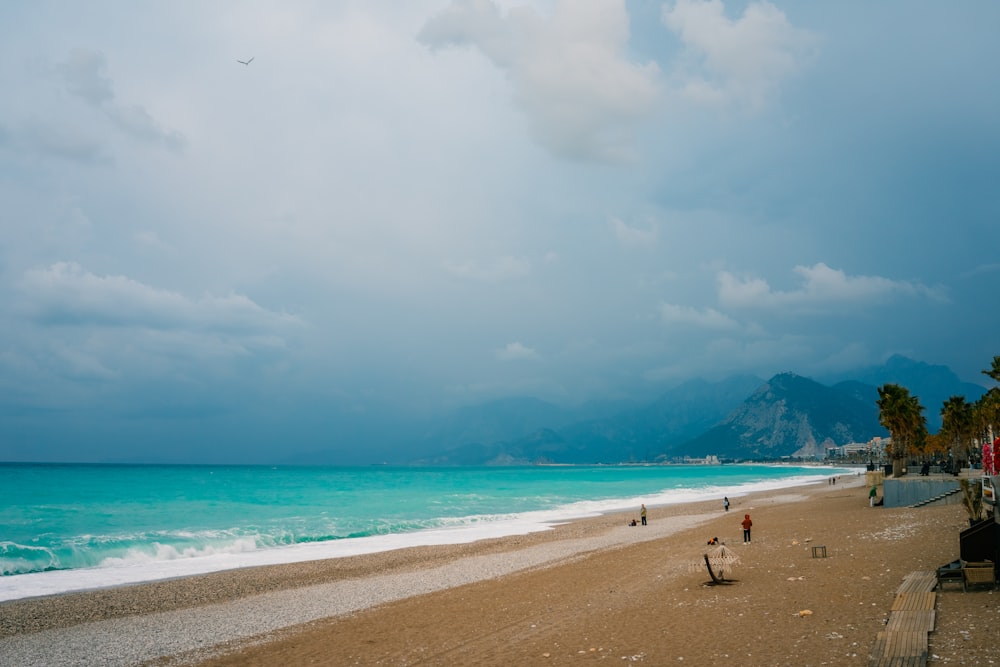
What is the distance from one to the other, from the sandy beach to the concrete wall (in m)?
6.51

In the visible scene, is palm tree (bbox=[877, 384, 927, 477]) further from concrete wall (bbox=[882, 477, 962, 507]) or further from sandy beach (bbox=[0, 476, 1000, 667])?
sandy beach (bbox=[0, 476, 1000, 667])

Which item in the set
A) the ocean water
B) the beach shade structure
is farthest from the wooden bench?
the ocean water

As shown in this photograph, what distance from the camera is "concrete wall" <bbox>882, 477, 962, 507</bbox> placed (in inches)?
1334

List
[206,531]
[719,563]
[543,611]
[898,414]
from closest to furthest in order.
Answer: [543,611] → [719,563] → [206,531] → [898,414]

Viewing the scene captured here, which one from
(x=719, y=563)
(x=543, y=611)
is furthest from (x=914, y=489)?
(x=543, y=611)

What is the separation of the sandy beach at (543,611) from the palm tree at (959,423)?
6294 cm

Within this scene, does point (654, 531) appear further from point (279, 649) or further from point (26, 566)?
point (26, 566)

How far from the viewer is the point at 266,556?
33.2 metres

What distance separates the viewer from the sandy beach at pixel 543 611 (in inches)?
457

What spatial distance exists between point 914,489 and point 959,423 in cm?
5600

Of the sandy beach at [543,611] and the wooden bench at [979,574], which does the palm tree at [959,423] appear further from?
the wooden bench at [979,574]

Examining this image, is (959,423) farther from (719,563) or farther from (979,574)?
(979,574)

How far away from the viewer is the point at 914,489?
34.9 m

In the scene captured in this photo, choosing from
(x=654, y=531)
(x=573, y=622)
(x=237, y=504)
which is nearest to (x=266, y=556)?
(x=654, y=531)
